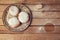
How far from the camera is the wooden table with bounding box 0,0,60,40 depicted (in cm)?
151

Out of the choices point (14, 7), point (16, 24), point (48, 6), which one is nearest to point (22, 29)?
point (16, 24)

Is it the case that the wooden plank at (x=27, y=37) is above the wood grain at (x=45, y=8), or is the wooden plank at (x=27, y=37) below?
below

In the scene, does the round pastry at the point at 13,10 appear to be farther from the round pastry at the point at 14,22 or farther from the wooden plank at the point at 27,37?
the wooden plank at the point at 27,37

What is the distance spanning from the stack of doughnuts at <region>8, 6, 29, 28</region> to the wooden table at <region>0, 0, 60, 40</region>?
65 mm

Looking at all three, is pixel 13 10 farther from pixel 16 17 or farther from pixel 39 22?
pixel 39 22

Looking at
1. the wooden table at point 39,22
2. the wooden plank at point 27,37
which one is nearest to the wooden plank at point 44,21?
the wooden table at point 39,22

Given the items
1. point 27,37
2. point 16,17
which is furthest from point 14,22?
point 27,37

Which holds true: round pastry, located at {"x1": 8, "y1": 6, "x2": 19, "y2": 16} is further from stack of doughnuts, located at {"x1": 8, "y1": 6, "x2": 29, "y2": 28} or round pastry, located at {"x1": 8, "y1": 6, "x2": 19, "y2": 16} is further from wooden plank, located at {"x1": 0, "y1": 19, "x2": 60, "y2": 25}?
wooden plank, located at {"x1": 0, "y1": 19, "x2": 60, "y2": 25}

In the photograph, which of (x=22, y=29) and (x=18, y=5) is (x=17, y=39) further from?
(x=18, y=5)

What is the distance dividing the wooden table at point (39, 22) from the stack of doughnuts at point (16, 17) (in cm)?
7

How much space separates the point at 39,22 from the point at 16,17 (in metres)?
0.20

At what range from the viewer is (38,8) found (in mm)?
1549

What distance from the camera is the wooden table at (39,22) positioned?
151 centimetres

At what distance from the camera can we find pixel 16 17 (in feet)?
4.95
